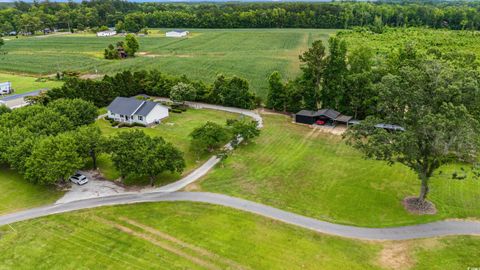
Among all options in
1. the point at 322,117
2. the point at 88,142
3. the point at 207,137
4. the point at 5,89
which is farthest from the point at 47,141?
the point at 5,89

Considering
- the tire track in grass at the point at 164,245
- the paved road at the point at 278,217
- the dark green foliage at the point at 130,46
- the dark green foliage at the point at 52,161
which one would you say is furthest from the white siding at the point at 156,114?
the dark green foliage at the point at 130,46

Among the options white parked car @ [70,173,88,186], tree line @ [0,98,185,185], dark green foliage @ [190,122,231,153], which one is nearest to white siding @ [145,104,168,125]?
dark green foliage @ [190,122,231,153]

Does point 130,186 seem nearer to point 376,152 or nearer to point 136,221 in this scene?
point 136,221

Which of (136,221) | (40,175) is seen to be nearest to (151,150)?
(136,221)

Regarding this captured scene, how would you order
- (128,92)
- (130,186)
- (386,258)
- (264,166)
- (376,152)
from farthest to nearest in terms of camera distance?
(128,92) < (264,166) < (130,186) < (376,152) < (386,258)

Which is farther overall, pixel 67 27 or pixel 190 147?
pixel 67 27

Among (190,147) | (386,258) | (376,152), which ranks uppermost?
(376,152)

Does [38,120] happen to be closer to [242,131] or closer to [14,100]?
[242,131]
